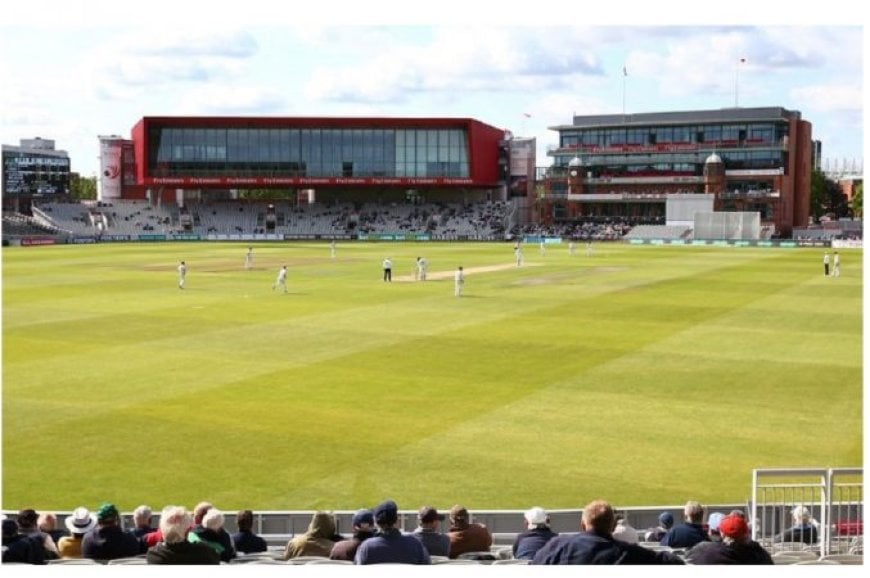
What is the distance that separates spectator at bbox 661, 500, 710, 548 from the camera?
9305 millimetres

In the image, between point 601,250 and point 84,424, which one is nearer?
point 84,424

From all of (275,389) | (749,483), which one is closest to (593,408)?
(749,483)

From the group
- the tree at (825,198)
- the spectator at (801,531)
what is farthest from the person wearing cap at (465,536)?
the tree at (825,198)

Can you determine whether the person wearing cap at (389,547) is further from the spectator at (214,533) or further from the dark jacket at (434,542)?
the spectator at (214,533)

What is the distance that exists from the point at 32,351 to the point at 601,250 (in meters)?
55.5

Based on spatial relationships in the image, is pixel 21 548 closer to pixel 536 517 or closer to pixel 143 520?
pixel 143 520

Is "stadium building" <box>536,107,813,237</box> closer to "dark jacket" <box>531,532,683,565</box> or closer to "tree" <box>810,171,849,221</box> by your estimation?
"tree" <box>810,171,849,221</box>

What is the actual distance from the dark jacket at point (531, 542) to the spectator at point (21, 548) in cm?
372

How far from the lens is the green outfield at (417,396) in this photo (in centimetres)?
1402

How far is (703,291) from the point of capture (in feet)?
134

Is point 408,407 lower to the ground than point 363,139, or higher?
lower
